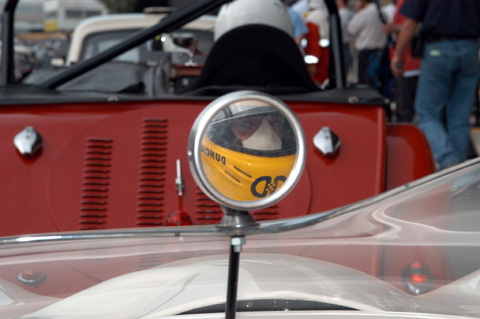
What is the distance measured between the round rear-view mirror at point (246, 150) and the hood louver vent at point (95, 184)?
148cm

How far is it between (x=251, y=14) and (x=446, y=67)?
94.6 inches

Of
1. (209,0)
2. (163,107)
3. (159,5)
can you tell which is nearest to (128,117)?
(163,107)

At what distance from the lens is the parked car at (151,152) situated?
2598 mm

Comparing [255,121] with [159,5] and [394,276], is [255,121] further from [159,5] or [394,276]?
[159,5]

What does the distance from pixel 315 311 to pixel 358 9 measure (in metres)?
8.36

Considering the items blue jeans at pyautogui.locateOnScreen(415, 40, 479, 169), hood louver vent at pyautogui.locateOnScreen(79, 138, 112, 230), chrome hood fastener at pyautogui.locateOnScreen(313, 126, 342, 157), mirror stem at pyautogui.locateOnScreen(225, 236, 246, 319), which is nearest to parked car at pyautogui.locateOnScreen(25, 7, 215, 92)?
hood louver vent at pyautogui.locateOnScreen(79, 138, 112, 230)

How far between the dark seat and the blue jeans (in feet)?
7.72

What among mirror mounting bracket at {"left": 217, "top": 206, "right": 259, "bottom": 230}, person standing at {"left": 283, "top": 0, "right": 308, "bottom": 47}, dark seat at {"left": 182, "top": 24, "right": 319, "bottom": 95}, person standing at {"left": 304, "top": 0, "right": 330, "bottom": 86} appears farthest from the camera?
person standing at {"left": 283, "top": 0, "right": 308, "bottom": 47}

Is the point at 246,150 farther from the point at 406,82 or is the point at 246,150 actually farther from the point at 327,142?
the point at 406,82

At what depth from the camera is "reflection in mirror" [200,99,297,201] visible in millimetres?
1169

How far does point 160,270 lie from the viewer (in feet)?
4.67

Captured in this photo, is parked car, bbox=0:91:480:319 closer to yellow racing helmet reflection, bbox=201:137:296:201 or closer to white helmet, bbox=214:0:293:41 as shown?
yellow racing helmet reflection, bbox=201:137:296:201

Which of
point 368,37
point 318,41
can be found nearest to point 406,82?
point 318,41

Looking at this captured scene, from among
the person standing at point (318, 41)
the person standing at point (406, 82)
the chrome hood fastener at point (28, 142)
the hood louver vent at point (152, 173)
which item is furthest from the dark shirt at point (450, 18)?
the chrome hood fastener at point (28, 142)
